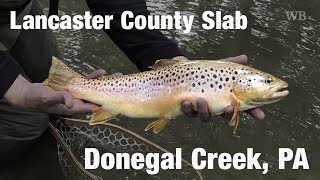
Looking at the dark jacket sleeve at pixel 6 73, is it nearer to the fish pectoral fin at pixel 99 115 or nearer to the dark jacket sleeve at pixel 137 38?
the fish pectoral fin at pixel 99 115

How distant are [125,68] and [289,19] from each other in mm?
2219

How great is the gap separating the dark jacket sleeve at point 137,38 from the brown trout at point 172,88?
41 centimetres

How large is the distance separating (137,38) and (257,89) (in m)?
0.86

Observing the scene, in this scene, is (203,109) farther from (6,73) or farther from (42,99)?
(6,73)

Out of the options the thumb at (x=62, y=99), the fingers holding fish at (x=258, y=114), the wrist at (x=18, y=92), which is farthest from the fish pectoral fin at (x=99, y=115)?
the fingers holding fish at (x=258, y=114)

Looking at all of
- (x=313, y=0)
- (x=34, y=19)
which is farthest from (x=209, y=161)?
(x=313, y=0)

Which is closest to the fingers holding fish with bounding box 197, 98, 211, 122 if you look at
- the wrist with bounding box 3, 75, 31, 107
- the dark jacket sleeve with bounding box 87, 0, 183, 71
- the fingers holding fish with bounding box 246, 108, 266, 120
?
the fingers holding fish with bounding box 246, 108, 266, 120

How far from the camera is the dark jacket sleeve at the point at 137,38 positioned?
291cm

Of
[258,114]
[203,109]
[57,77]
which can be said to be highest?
[57,77]

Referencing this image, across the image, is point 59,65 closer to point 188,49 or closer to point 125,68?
point 125,68

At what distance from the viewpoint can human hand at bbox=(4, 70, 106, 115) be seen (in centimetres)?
238

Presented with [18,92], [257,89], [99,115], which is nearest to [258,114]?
[257,89]

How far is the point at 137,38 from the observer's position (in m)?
3.00

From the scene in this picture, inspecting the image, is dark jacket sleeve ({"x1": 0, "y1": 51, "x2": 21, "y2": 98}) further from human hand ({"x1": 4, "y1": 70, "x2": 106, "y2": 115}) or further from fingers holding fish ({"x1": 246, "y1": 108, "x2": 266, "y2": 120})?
fingers holding fish ({"x1": 246, "y1": 108, "x2": 266, "y2": 120})
